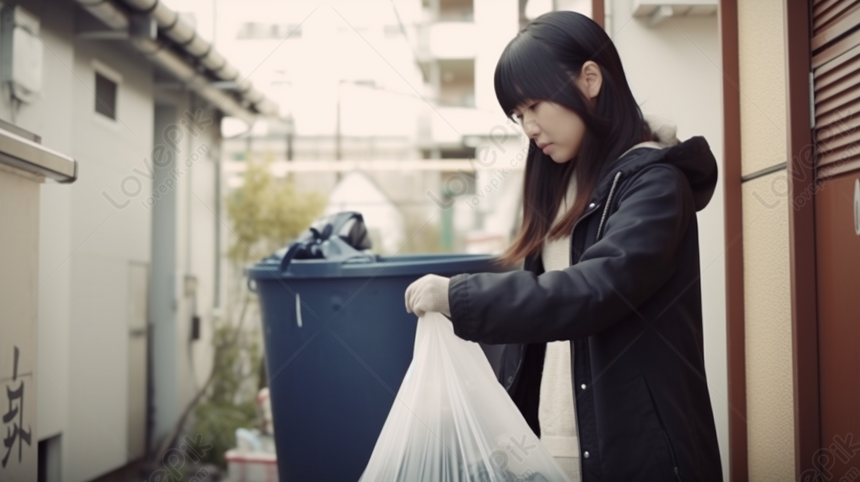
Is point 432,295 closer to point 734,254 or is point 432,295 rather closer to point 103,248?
point 734,254

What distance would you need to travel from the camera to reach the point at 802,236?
1.80 meters

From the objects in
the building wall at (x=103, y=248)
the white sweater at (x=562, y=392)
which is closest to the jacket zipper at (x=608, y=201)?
the white sweater at (x=562, y=392)

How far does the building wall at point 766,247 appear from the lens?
204 centimetres

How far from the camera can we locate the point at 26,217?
230cm

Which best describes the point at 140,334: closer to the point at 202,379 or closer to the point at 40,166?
the point at 202,379

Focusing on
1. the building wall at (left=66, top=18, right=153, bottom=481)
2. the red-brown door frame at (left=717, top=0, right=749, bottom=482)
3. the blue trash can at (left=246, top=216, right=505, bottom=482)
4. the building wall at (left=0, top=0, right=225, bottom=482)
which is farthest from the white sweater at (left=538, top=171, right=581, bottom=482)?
the building wall at (left=66, top=18, right=153, bottom=481)

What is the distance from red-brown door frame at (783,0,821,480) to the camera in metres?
1.79

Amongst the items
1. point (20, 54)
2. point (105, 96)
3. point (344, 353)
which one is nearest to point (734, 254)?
point (344, 353)

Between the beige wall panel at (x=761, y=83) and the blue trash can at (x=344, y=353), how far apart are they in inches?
33.7

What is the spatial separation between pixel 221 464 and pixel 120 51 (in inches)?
112

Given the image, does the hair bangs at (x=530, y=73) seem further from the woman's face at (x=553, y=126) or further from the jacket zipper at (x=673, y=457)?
the jacket zipper at (x=673, y=457)

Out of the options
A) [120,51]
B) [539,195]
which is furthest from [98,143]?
[539,195]

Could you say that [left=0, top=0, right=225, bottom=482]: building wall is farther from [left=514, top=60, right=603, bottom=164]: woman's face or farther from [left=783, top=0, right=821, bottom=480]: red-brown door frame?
[left=783, top=0, right=821, bottom=480]: red-brown door frame

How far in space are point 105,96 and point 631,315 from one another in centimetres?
421
